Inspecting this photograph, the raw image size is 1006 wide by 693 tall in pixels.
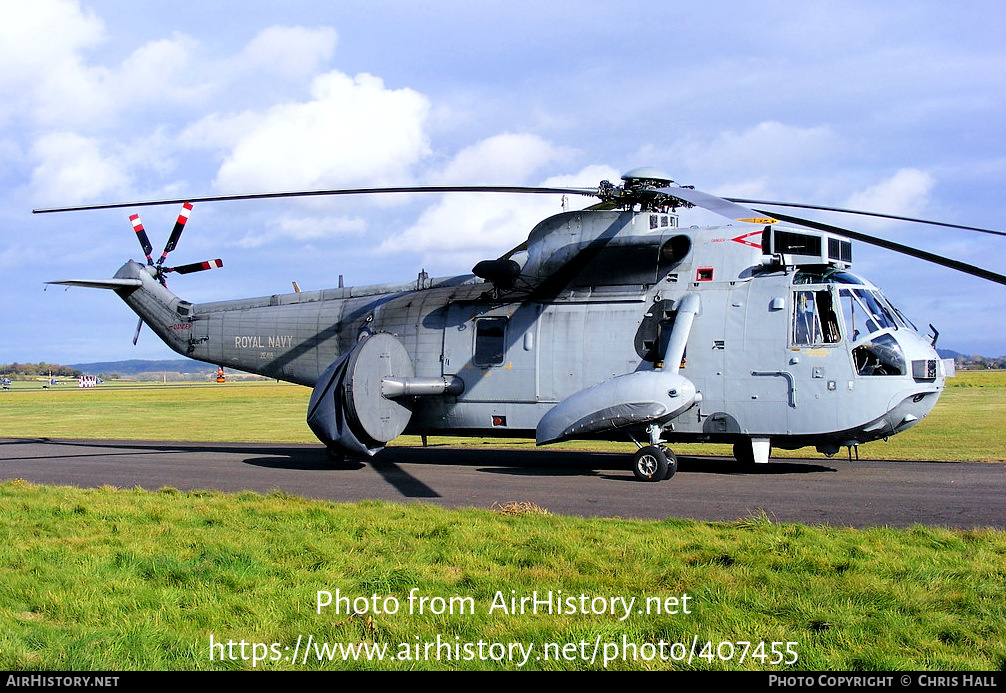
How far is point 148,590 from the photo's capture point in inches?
249

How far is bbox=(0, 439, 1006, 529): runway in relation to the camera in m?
10.4

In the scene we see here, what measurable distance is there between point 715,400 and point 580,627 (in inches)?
391

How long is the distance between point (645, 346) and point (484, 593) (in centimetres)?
963

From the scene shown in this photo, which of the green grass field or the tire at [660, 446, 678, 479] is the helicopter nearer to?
the tire at [660, 446, 678, 479]

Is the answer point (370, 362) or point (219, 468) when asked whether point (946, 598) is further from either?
point (219, 468)

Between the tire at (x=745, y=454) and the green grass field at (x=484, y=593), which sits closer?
the green grass field at (x=484, y=593)

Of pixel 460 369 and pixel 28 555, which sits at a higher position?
pixel 460 369

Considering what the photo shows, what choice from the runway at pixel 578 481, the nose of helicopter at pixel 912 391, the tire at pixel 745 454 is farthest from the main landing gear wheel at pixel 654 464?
the nose of helicopter at pixel 912 391

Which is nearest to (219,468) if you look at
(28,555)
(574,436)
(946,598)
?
(574,436)

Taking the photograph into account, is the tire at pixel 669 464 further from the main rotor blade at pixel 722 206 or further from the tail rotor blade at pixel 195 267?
the tail rotor blade at pixel 195 267

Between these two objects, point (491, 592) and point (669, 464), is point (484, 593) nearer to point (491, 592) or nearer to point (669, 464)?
point (491, 592)

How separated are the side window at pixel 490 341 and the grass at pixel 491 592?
7.32 m

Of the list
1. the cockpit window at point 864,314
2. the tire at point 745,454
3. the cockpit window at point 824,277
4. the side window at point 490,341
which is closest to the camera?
the cockpit window at point 864,314

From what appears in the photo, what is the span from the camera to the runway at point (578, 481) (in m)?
10.4
